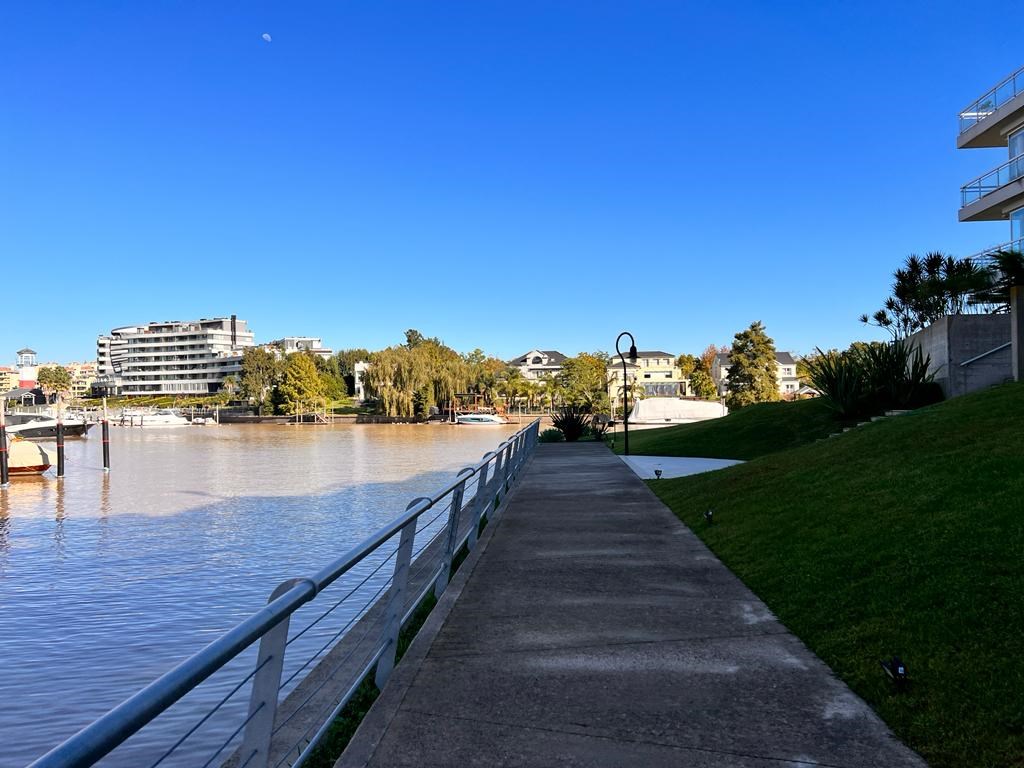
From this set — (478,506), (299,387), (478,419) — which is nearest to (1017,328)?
(478,506)

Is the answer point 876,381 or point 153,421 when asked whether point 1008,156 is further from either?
point 153,421

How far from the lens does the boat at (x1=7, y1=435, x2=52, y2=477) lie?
38.2 meters

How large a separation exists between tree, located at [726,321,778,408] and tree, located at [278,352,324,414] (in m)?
80.5

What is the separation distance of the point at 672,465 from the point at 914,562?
16507 millimetres

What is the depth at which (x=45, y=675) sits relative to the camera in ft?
27.7

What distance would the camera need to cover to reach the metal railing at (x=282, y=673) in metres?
2.14

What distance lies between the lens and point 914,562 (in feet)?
23.3

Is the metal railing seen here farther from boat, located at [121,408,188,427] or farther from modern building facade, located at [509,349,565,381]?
modern building facade, located at [509,349,565,381]

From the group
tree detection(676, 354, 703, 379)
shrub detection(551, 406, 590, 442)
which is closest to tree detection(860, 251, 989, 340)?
shrub detection(551, 406, 590, 442)

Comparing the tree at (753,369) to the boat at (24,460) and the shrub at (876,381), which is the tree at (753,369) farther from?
the boat at (24,460)

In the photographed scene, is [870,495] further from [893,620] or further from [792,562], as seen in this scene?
[893,620]

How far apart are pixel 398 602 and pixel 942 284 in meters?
27.0

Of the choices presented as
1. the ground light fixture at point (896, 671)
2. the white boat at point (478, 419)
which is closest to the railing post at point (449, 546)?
the ground light fixture at point (896, 671)

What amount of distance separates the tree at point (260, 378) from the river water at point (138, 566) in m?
116
